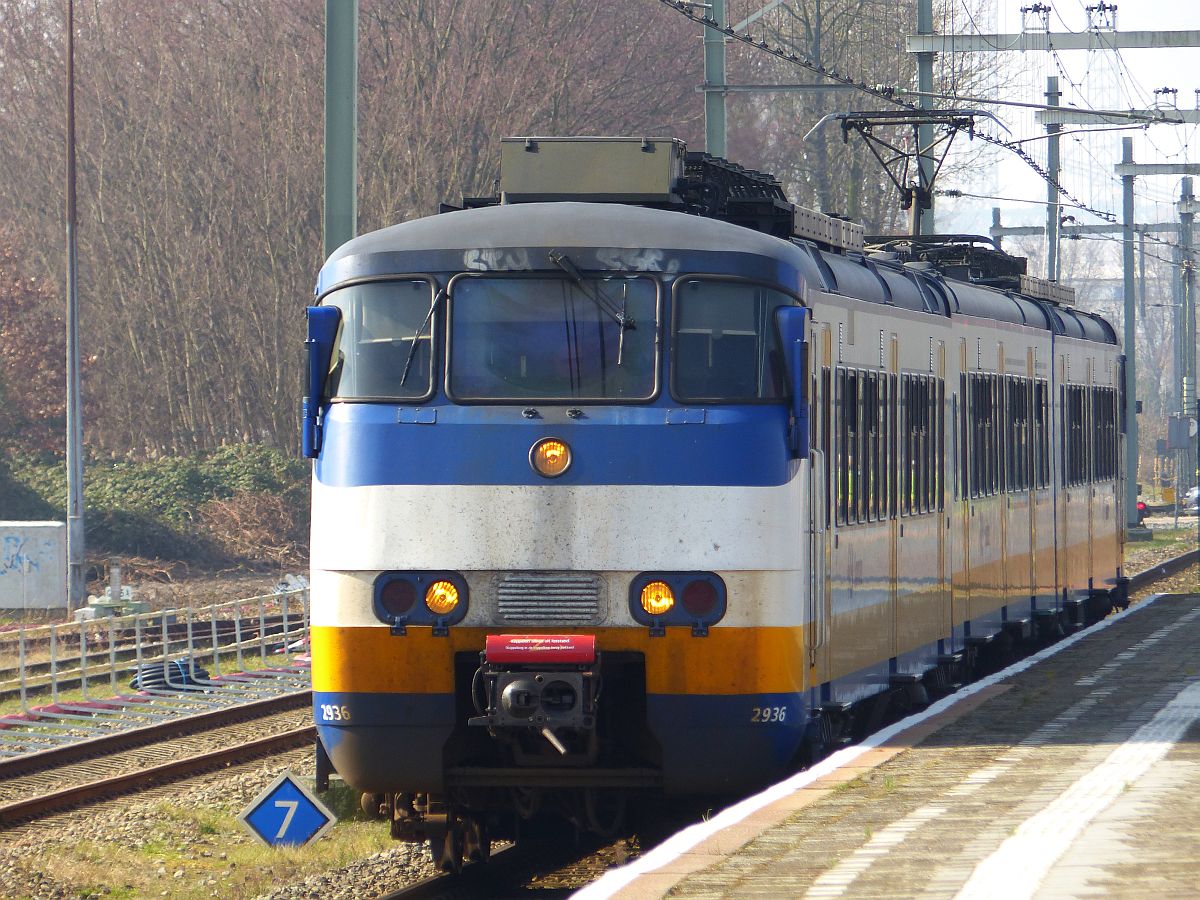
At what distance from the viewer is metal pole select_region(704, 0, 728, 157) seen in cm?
2188

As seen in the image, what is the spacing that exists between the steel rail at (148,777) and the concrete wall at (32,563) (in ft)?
43.0

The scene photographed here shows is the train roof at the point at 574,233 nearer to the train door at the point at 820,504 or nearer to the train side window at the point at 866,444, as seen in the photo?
the train door at the point at 820,504

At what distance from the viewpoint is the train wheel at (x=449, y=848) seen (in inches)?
391

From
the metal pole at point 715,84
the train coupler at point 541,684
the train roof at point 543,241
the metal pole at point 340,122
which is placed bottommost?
the train coupler at point 541,684

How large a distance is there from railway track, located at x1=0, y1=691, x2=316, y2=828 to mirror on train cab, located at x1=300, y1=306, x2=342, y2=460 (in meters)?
4.05

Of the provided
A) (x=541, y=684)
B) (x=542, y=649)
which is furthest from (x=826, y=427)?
Answer: (x=541, y=684)

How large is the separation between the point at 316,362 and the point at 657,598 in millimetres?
1947

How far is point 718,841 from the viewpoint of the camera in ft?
25.2

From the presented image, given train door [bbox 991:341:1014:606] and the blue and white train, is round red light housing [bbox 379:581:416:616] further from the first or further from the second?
train door [bbox 991:341:1014:606]

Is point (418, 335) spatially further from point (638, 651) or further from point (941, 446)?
point (941, 446)

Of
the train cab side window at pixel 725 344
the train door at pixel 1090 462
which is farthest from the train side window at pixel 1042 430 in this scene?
the train cab side window at pixel 725 344

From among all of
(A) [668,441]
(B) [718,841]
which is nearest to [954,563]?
(A) [668,441]

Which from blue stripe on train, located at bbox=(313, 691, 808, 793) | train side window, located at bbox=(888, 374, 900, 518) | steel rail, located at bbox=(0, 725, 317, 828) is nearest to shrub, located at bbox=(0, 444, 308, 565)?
steel rail, located at bbox=(0, 725, 317, 828)

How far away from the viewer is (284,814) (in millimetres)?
11469
